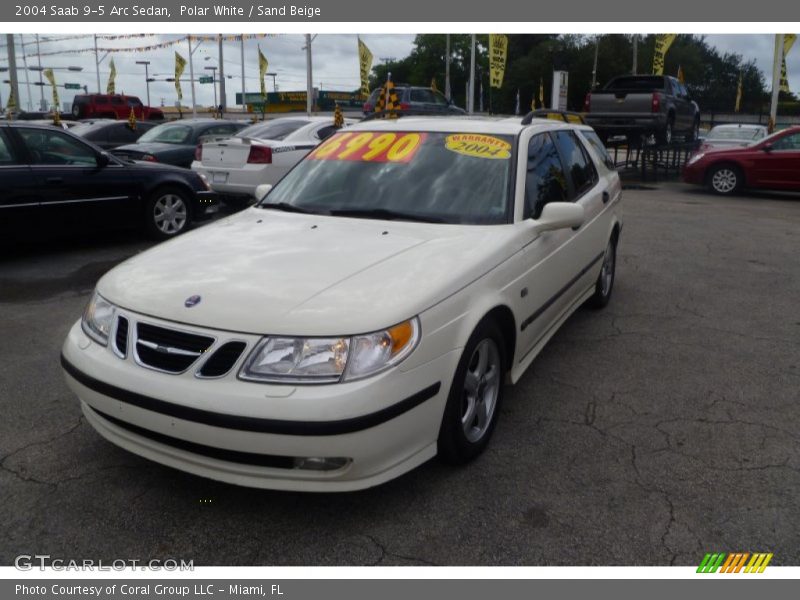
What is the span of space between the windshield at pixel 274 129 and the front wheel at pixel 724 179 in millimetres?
8840

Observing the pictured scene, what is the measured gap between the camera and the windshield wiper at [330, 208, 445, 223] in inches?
150

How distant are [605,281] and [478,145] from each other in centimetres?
225

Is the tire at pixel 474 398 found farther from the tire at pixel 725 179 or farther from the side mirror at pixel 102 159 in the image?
the tire at pixel 725 179

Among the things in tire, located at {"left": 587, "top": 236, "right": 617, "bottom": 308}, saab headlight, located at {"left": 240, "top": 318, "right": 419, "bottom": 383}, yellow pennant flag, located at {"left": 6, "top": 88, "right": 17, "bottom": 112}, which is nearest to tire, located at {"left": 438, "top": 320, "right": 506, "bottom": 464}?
saab headlight, located at {"left": 240, "top": 318, "right": 419, "bottom": 383}

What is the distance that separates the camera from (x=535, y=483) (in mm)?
3184

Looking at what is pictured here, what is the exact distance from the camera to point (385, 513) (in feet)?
9.66

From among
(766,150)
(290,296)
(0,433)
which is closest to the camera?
(290,296)

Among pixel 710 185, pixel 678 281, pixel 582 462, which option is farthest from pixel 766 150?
pixel 582 462

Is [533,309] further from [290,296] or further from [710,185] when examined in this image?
[710,185]

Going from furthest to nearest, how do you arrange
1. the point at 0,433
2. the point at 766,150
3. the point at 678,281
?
the point at 766,150 < the point at 678,281 < the point at 0,433

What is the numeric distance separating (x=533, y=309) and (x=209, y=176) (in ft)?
23.9

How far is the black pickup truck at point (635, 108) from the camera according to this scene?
56.0ft

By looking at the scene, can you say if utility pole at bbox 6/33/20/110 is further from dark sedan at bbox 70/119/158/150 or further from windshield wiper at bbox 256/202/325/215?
windshield wiper at bbox 256/202/325/215

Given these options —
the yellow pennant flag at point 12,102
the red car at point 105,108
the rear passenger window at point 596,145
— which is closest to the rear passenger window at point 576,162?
the rear passenger window at point 596,145
